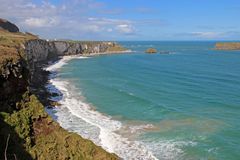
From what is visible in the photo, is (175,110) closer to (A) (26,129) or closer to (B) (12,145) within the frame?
(A) (26,129)

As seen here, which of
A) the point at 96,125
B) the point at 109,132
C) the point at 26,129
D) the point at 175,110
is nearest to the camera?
the point at 26,129

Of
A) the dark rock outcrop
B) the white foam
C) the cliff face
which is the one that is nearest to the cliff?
the white foam

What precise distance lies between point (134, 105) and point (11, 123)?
2470 cm

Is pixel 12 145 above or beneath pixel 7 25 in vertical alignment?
beneath

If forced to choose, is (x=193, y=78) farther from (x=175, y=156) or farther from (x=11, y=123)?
(x=11, y=123)

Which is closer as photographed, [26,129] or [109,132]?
[26,129]

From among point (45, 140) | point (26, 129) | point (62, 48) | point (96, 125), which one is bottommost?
point (96, 125)

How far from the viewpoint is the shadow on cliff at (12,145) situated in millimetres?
22234

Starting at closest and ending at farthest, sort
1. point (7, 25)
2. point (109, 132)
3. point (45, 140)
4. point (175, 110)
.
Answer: point (45, 140)
point (109, 132)
point (175, 110)
point (7, 25)

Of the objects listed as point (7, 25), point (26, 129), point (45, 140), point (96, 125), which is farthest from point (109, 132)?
point (7, 25)

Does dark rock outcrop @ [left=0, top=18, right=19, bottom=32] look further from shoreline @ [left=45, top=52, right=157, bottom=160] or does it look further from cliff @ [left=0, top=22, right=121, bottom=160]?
cliff @ [left=0, top=22, right=121, bottom=160]

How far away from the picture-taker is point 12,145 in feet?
75.7

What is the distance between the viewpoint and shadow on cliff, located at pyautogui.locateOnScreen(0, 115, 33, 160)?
22234 millimetres

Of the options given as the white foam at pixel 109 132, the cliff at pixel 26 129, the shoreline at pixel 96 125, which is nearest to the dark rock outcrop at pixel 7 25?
the shoreline at pixel 96 125
